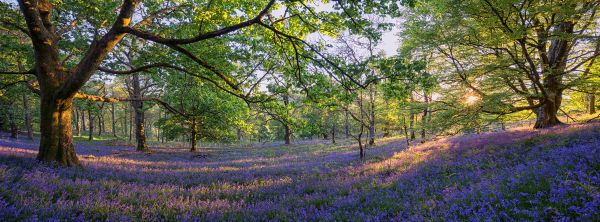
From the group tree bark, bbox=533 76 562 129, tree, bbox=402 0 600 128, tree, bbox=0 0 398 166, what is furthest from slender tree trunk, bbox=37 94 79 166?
tree bark, bbox=533 76 562 129

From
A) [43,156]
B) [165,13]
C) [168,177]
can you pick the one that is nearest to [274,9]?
[165,13]

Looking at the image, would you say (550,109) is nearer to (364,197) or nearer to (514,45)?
(514,45)

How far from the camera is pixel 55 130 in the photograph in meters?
7.72

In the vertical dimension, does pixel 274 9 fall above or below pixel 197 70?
above

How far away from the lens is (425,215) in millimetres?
3930

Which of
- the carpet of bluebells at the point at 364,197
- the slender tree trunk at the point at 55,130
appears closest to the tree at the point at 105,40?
the slender tree trunk at the point at 55,130

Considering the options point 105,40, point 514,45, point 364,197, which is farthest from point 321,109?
point 514,45

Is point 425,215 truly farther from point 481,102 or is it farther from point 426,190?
point 481,102

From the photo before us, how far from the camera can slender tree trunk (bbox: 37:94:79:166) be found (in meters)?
7.63

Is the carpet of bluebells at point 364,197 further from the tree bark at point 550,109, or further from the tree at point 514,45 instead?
the tree bark at point 550,109

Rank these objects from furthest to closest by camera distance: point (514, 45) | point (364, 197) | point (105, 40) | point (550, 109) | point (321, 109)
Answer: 1. point (550, 109)
2. point (514, 45)
3. point (321, 109)
4. point (105, 40)
5. point (364, 197)

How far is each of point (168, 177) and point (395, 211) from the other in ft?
23.0

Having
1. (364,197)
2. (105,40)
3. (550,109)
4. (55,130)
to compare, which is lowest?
(364,197)

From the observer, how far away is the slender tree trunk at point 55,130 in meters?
7.63
